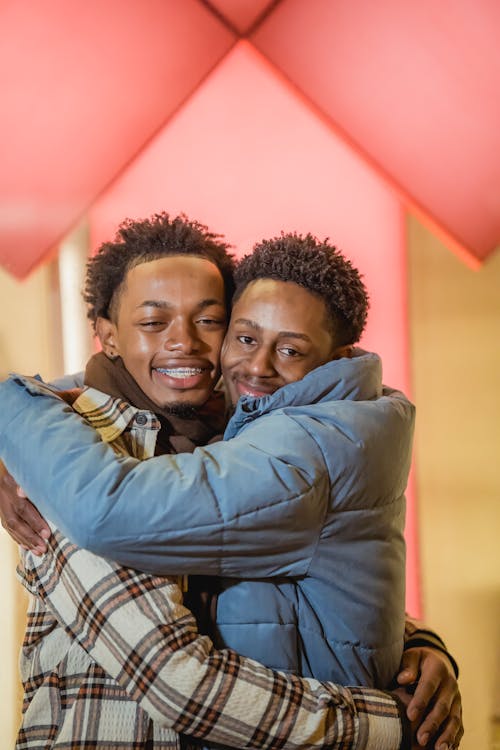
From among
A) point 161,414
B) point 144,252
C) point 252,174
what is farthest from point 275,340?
point 252,174

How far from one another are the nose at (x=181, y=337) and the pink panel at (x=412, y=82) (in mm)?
1017

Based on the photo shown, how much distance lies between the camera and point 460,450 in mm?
2330

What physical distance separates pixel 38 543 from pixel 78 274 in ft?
3.60

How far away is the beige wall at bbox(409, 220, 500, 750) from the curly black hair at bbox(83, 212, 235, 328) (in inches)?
33.8

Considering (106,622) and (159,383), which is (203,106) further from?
(106,622)

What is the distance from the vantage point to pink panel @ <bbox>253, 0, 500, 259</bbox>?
2.17 metres

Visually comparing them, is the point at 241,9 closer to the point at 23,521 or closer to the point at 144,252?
the point at 144,252

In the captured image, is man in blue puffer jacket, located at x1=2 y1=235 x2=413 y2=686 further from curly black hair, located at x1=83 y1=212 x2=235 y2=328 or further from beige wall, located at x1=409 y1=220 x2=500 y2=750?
beige wall, located at x1=409 y1=220 x2=500 y2=750

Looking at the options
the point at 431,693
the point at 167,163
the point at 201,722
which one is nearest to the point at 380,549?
the point at 431,693

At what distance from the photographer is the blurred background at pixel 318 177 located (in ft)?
7.09

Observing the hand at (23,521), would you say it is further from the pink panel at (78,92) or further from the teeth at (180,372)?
the pink panel at (78,92)

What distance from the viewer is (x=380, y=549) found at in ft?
4.27

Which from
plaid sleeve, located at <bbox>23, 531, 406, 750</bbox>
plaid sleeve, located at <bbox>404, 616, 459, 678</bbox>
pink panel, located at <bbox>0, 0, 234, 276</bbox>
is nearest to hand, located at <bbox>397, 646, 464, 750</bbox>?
plaid sleeve, located at <bbox>404, 616, 459, 678</bbox>

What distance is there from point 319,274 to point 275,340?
0.50ft
